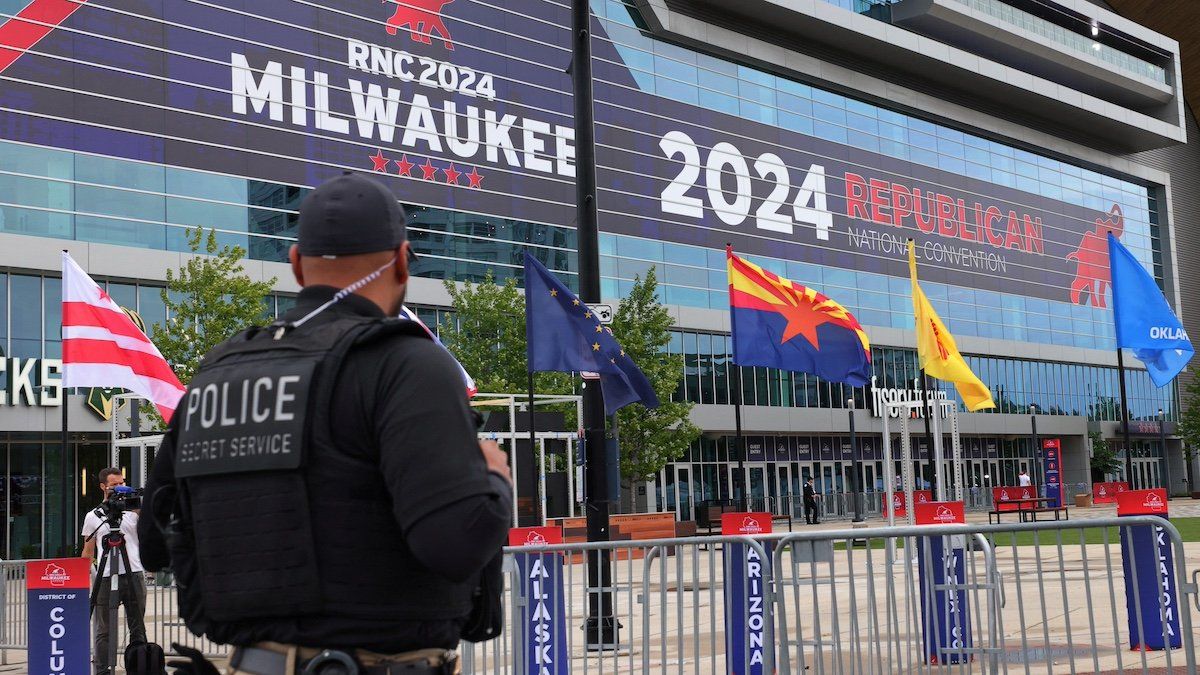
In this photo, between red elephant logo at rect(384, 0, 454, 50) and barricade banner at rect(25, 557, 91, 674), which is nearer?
barricade banner at rect(25, 557, 91, 674)

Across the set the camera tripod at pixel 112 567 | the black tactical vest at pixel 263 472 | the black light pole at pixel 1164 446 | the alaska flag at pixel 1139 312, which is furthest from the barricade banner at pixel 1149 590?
the black light pole at pixel 1164 446

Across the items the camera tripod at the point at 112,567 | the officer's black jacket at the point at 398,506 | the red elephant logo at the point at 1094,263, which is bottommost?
the camera tripod at the point at 112,567

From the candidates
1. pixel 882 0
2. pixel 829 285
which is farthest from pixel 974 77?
pixel 829 285

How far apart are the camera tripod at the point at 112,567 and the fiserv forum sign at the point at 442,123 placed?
81.3 ft

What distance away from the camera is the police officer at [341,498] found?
2.48m

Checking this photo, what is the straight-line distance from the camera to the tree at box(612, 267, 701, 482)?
134ft

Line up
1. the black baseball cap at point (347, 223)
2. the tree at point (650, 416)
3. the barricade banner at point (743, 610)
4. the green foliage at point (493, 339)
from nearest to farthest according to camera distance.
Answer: the black baseball cap at point (347, 223) → the barricade banner at point (743, 610) → the green foliage at point (493, 339) → the tree at point (650, 416)

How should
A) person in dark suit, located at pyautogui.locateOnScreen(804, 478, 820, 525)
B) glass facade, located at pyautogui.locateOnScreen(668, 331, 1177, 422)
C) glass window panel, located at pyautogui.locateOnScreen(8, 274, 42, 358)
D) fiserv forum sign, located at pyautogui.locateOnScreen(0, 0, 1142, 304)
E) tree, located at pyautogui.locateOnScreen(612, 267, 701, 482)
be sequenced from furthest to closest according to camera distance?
glass facade, located at pyautogui.locateOnScreen(668, 331, 1177, 422) → person in dark suit, located at pyautogui.locateOnScreen(804, 478, 820, 525) → tree, located at pyautogui.locateOnScreen(612, 267, 701, 482) → fiserv forum sign, located at pyautogui.locateOnScreen(0, 0, 1142, 304) → glass window panel, located at pyautogui.locateOnScreen(8, 274, 42, 358)

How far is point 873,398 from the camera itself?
6000 centimetres

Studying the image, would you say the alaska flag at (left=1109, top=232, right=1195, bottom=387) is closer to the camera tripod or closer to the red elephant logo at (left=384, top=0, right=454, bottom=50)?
the camera tripod

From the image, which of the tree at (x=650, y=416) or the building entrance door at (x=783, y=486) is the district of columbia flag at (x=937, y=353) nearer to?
the tree at (x=650, y=416)

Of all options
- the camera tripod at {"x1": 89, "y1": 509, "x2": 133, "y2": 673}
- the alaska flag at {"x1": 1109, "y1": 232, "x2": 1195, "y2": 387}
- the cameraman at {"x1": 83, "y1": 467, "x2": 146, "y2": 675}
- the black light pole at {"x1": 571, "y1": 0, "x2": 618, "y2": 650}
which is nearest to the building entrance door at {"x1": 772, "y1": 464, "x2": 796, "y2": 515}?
the alaska flag at {"x1": 1109, "y1": 232, "x2": 1195, "y2": 387}

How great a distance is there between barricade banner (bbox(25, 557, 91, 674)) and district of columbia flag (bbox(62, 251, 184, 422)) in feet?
16.3

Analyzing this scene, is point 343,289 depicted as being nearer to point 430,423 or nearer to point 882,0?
point 430,423
